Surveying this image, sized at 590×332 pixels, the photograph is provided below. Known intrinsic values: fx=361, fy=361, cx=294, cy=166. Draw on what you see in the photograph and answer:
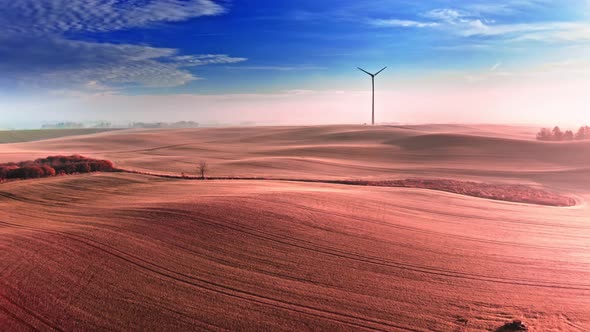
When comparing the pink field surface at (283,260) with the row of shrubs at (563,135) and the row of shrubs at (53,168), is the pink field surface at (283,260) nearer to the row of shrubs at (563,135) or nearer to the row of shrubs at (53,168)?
the row of shrubs at (53,168)

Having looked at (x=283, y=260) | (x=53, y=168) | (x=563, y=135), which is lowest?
(x=283, y=260)

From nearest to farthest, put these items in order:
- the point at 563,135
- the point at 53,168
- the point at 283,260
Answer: the point at 283,260 → the point at 53,168 → the point at 563,135

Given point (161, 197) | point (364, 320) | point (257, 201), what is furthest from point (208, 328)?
point (161, 197)

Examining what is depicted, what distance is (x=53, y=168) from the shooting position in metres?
28.3

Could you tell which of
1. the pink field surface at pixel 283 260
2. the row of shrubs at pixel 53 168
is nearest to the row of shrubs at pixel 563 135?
the pink field surface at pixel 283 260

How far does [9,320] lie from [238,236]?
6697 mm

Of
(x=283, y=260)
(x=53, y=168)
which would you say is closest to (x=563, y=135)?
(x=283, y=260)

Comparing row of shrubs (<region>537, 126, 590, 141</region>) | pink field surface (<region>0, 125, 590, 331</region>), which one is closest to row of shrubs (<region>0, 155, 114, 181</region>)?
pink field surface (<region>0, 125, 590, 331</region>)

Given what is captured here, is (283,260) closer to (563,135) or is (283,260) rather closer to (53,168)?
(53,168)

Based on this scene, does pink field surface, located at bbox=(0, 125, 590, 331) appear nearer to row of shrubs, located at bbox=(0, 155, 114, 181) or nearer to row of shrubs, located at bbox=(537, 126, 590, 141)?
row of shrubs, located at bbox=(0, 155, 114, 181)

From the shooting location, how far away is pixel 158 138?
8306cm

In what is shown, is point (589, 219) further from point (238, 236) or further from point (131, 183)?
point (131, 183)

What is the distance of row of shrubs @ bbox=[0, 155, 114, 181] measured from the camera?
26.0 meters

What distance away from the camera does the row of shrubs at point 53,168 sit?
26.0 meters
